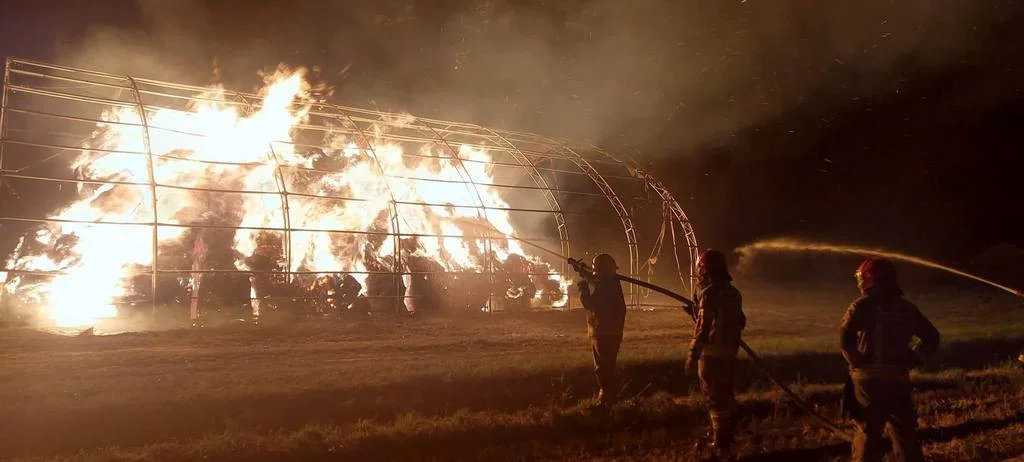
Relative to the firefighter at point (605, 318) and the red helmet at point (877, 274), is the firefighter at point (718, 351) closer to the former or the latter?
the red helmet at point (877, 274)

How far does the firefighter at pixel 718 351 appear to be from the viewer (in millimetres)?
7066

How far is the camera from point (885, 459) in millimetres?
7215

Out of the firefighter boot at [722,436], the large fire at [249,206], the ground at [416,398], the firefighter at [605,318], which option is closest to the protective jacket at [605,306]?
the firefighter at [605,318]

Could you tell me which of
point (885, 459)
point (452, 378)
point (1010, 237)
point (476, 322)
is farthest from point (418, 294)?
point (1010, 237)

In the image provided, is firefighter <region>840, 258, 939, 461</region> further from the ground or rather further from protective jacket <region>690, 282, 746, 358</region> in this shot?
the ground

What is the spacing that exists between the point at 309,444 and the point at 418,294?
41.2ft

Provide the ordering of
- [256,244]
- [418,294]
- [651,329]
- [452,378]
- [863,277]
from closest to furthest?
[863,277], [452,378], [651,329], [256,244], [418,294]

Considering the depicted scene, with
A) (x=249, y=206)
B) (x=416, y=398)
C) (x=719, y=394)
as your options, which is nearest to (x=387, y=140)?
(x=249, y=206)

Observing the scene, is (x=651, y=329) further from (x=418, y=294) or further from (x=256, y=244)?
(x=256, y=244)

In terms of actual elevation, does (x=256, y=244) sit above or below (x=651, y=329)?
above

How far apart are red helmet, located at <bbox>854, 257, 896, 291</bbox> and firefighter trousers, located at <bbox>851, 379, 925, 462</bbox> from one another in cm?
85

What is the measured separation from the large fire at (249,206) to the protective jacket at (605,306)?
26.2ft

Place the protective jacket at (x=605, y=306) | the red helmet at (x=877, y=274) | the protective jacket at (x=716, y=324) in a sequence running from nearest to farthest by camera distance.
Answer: the red helmet at (x=877, y=274) → the protective jacket at (x=716, y=324) → the protective jacket at (x=605, y=306)

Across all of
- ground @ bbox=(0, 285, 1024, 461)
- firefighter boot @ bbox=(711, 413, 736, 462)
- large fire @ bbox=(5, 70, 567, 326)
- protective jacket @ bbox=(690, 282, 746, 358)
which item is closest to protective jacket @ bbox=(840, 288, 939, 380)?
protective jacket @ bbox=(690, 282, 746, 358)
